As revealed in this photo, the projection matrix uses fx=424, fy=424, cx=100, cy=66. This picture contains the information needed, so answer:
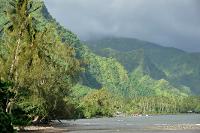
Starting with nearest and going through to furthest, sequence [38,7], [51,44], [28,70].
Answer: [38,7]
[28,70]
[51,44]

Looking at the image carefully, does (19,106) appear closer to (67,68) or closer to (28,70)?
(28,70)

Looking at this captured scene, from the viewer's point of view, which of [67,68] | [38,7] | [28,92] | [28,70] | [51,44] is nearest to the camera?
[38,7]

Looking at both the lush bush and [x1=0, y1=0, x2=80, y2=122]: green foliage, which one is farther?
[x1=0, y1=0, x2=80, y2=122]: green foliage

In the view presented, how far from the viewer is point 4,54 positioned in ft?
230

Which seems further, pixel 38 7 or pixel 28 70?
pixel 28 70

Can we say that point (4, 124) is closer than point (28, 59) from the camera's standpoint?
Yes

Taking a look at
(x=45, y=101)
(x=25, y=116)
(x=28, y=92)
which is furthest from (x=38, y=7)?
(x=45, y=101)

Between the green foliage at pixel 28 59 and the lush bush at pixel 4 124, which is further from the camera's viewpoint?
the green foliage at pixel 28 59

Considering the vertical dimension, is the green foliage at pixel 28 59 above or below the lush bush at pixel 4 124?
above

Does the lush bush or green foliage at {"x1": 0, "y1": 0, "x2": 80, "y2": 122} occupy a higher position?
green foliage at {"x1": 0, "y1": 0, "x2": 80, "y2": 122}

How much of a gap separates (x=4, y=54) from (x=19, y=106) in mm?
11872

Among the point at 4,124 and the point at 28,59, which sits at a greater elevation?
the point at 28,59

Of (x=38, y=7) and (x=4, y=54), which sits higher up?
(x=38, y=7)

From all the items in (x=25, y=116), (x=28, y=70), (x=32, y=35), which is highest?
(x=32, y=35)
